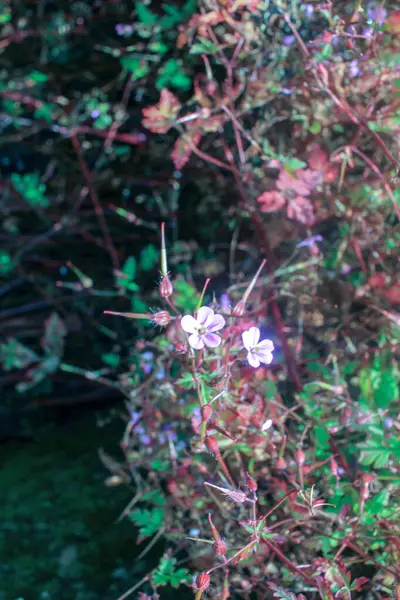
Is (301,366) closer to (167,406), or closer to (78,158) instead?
(167,406)

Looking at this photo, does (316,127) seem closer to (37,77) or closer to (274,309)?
(274,309)

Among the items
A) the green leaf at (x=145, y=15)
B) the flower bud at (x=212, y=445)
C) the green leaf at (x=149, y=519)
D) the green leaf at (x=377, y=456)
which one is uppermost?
the green leaf at (x=145, y=15)

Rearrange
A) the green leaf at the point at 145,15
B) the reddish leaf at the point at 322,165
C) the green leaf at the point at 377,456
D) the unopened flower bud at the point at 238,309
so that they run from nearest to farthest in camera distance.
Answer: the unopened flower bud at the point at 238,309
the green leaf at the point at 377,456
the reddish leaf at the point at 322,165
the green leaf at the point at 145,15

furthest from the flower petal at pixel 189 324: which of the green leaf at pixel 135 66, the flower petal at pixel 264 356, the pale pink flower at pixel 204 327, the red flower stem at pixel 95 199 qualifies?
the green leaf at pixel 135 66

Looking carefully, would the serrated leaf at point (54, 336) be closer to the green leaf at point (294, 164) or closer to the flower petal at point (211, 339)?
the green leaf at point (294, 164)

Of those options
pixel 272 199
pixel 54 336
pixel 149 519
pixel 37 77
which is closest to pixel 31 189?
pixel 37 77

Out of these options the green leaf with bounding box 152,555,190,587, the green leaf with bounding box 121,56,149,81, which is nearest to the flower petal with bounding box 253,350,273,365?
the green leaf with bounding box 152,555,190,587

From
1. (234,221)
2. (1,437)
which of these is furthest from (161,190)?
(1,437)
